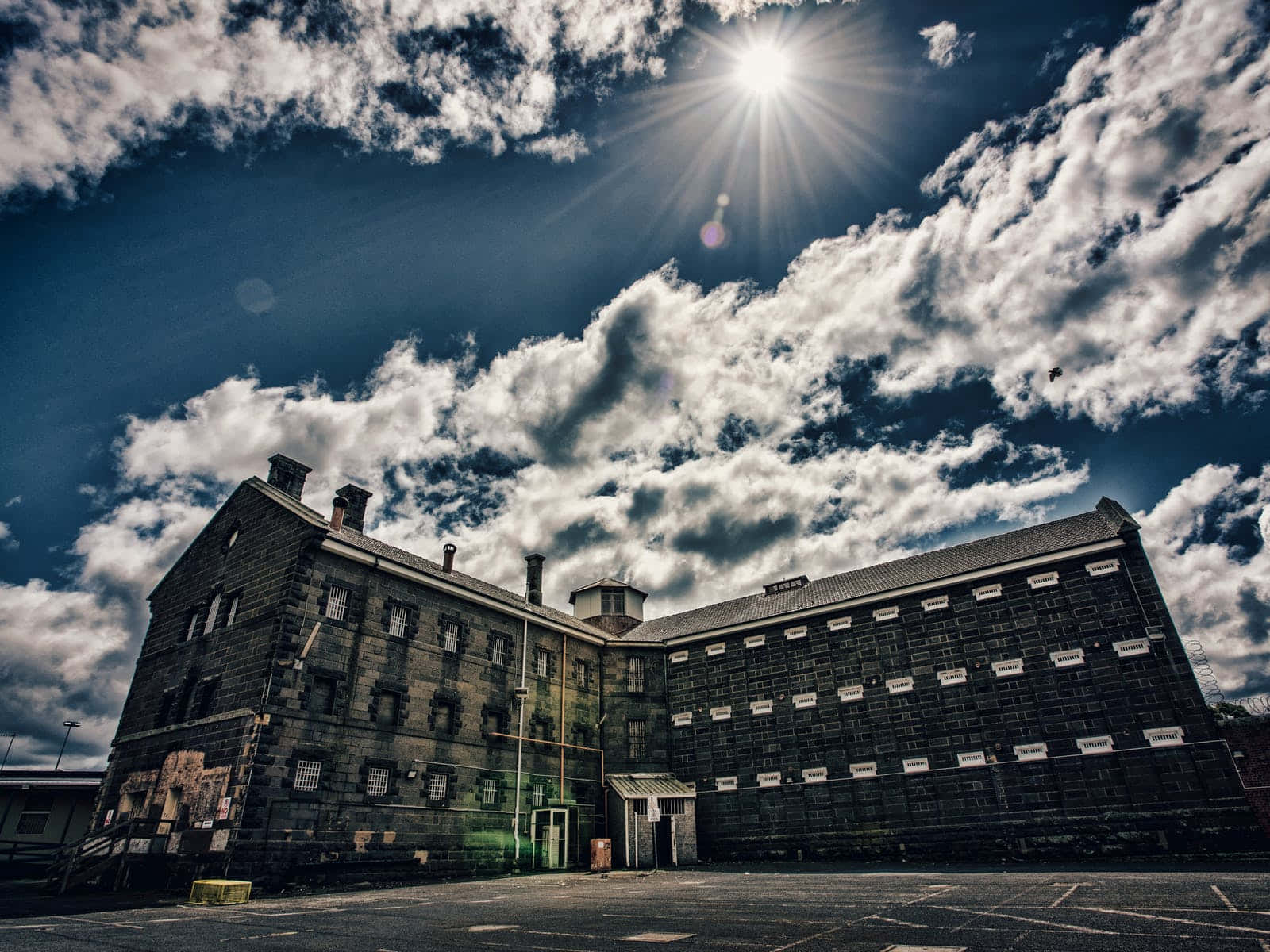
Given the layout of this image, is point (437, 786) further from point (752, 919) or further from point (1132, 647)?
point (1132, 647)

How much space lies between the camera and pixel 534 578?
121 feet

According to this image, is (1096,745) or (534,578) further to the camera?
(534,578)

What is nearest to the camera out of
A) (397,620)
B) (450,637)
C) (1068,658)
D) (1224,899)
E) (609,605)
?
(1224,899)

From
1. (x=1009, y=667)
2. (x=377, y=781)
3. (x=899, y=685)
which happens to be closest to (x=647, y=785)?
(x=899, y=685)

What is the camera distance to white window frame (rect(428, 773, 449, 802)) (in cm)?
2345

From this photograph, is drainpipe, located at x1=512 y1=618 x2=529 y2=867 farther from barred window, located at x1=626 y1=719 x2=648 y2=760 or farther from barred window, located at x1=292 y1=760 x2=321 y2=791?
barred window, located at x1=292 y1=760 x2=321 y2=791

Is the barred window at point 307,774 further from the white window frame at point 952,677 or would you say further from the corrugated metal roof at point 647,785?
the white window frame at point 952,677

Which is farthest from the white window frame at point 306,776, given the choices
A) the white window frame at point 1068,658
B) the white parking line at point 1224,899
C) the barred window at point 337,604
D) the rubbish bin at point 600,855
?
the white window frame at point 1068,658

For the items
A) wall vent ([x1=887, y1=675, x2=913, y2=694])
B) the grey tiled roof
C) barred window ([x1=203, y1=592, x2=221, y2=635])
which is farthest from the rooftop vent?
barred window ([x1=203, y1=592, x2=221, y2=635])

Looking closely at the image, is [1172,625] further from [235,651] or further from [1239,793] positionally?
[235,651]

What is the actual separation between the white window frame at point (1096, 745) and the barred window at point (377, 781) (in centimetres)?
2402

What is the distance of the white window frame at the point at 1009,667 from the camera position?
982 inches

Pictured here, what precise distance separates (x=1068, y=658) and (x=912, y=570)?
7.06 metres

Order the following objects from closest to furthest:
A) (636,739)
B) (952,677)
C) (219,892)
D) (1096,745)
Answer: (219,892), (1096,745), (952,677), (636,739)
